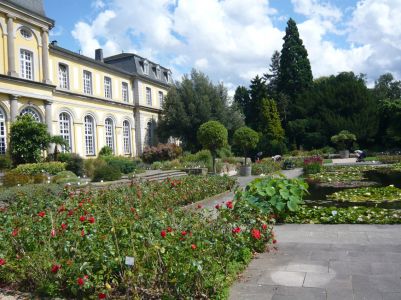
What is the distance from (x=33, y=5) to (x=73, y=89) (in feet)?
20.4

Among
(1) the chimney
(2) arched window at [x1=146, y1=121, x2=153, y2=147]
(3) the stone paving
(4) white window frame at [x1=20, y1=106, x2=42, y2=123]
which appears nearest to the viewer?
(3) the stone paving

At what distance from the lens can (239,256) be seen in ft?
15.5

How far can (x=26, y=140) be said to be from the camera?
66.1 feet

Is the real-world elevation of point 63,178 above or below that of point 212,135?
below

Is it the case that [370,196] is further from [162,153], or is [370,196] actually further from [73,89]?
[73,89]

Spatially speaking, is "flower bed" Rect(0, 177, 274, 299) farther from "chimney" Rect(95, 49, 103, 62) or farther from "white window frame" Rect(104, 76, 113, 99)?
"chimney" Rect(95, 49, 103, 62)

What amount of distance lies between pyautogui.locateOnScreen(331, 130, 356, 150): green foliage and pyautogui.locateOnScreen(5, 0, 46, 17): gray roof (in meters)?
25.0

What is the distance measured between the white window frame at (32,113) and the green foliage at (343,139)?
24.3 meters

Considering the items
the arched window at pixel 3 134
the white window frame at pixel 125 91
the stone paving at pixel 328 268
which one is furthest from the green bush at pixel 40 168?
the white window frame at pixel 125 91

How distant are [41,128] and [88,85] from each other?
968 cm

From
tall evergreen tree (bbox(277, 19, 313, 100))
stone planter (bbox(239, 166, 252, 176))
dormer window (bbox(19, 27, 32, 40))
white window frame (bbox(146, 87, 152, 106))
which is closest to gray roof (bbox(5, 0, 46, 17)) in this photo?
dormer window (bbox(19, 27, 32, 40))

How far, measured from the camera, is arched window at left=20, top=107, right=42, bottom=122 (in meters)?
21.8

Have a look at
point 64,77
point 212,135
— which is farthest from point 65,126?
point 212,135

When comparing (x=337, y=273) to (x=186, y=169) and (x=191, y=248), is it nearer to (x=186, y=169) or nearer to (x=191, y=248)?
(x=191, y=248)
